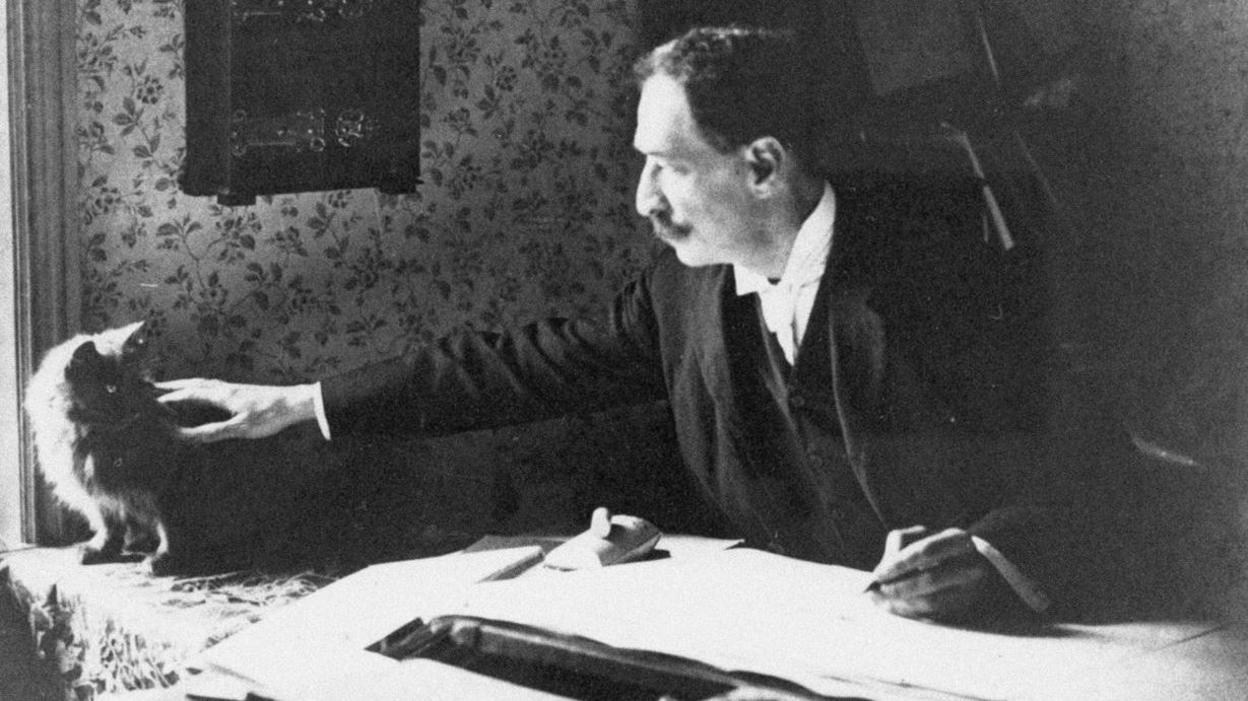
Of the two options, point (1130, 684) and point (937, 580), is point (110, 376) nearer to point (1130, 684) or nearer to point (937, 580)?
point (937, 580)

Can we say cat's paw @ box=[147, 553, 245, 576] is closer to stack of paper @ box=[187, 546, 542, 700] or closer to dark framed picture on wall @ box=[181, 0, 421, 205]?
stack of paper @ box=[187, 546, 542, 700]

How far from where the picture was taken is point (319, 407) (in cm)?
122

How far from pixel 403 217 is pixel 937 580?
23.1 inches

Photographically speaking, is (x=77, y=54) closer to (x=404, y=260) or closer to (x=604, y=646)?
(x=404, y=260)

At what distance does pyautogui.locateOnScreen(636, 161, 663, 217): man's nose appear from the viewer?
117cm

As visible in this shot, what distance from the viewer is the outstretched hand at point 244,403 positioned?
117 cm

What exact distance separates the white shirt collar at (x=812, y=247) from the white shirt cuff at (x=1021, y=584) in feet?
0.94

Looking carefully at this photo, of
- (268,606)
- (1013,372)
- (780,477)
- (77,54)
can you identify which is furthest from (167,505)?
(1013,372)

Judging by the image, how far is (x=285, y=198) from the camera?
1159 mm

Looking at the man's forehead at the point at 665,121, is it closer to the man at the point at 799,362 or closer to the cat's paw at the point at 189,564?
the man at the point at 799,362

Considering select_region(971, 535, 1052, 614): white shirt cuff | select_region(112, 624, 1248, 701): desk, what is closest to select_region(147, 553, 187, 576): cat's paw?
select_region(112, 624, 1248, 701): desk

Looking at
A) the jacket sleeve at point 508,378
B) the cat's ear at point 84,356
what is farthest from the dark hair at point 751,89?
the cat's ear at point 84,356

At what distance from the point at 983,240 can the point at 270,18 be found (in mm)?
644

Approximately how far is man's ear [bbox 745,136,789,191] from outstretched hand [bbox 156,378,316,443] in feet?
1.51
